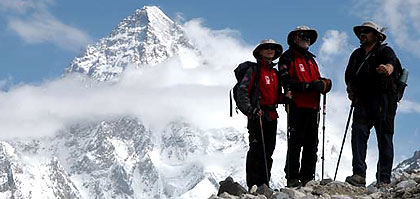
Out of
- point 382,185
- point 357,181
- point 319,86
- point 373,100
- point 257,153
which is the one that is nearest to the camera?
point 382,185

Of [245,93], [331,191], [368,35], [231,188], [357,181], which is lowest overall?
[331,191]

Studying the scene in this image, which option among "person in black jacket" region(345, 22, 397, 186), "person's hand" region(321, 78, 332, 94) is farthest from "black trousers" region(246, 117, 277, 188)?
"person in black jacket" region(345, 22, 397, 186)

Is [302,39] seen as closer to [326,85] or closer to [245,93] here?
[326,85]

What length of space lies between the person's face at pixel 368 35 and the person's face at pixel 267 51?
135cm

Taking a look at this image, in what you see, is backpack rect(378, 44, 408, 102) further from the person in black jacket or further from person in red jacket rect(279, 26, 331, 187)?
person in red jacket rect(279, 26, 331, 187)

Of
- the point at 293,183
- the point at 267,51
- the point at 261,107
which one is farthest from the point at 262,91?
the point at 293,183

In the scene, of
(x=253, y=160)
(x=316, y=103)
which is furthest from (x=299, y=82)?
(x=253, y=160)

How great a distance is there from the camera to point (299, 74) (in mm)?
11812

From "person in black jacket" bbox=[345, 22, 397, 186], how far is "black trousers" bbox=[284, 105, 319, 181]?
0.69 m

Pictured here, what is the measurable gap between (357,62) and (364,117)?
0.83 meters

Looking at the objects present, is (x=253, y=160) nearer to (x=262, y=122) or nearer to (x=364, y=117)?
(x=262, y=122)

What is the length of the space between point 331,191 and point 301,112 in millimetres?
1897

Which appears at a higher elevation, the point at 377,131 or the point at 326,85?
the point at 326,85

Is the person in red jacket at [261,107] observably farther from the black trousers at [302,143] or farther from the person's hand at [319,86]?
the person's hand at [319,86]
